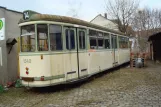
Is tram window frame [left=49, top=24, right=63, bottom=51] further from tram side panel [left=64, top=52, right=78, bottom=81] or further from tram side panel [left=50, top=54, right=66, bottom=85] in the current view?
tram side panel [left=64, top=52, right=78, bottom=81]

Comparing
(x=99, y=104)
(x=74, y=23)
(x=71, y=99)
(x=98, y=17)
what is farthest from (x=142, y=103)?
(x=98, y=17)

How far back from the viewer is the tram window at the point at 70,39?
9727 millimetres

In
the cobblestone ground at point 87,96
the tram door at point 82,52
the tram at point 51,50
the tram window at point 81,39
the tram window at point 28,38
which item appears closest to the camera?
the cobblestone ground at point 87,96

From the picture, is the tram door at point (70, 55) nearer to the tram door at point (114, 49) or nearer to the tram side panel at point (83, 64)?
the tram side panel at point (83, 64)

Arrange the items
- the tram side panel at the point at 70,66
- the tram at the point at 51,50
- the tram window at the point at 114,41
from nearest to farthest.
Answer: the tram at the point at 51,50
the tram side panel at the point at 70,66
the tram window at the point at 114,41

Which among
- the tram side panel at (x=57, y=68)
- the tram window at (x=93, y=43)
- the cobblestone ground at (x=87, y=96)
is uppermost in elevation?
the tram window at (x=93, y=43)

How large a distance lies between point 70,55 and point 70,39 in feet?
2.20

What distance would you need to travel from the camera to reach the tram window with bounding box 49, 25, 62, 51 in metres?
9.15

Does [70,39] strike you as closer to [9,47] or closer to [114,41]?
[9,47]

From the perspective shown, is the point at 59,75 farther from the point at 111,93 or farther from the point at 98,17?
the point at 98,17

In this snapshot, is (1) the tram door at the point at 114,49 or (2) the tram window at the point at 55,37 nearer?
(2) the tram window at the point at 55,37

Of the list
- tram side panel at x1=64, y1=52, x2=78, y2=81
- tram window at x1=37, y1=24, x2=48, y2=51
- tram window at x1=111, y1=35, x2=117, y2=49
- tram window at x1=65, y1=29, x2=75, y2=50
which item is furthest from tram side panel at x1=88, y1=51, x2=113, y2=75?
tram window at x1=37, y1=24, x2=48, y2=51

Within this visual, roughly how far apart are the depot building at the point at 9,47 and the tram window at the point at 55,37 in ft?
10.2

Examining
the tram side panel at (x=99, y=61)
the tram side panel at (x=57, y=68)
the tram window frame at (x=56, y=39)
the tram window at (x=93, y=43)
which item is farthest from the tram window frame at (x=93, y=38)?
the tram side panel at (x=57, y=68)
